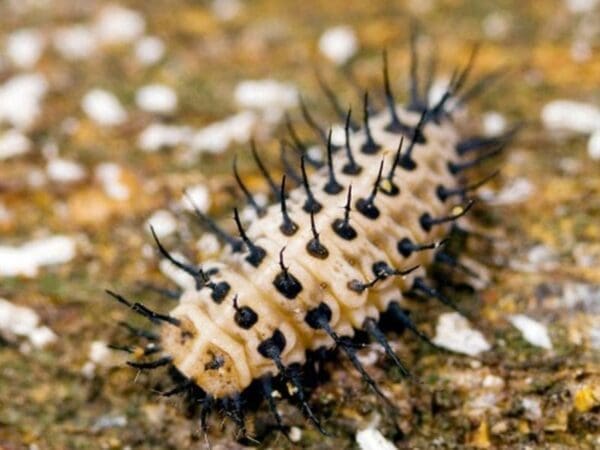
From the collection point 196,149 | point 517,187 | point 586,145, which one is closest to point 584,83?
point 586,145

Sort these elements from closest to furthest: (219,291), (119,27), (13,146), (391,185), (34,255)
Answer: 1. (219,291)
2. (391,185)
3. (34,255)
4. (13,146)
5. (119,27)

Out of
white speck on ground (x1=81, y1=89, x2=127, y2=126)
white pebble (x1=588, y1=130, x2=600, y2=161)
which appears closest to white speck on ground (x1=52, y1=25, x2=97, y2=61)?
white speck on ground (x1=81, y1=89, x2=127, y2=126)

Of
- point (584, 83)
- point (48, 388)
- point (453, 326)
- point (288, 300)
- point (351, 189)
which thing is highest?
point (584, 83)

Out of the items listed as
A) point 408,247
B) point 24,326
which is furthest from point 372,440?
point 24,326

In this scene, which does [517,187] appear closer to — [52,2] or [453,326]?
[453,326]

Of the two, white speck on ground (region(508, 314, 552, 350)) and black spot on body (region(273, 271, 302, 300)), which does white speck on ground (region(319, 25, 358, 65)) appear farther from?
black spot on body (region(273, 271, 302, 300))

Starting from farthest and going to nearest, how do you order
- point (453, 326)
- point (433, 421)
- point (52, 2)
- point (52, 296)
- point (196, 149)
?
point (52, 2)
point (196, 149)
point (52, 296)
point (453, 326)
point (433, 421)

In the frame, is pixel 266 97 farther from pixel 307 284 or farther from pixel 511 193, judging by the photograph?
pixel 307 284

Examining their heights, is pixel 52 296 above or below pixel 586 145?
below
